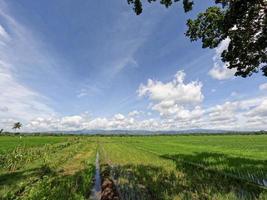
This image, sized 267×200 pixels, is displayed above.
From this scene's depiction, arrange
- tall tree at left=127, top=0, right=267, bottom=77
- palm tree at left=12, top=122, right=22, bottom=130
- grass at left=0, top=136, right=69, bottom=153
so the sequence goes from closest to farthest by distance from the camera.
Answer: tall tree at left=127, top=0, right=267, bottom=77 → grass at left=0, top=136, right=69, bottom=153 → palm tree at left=12, top=122, right=22, bottom=130

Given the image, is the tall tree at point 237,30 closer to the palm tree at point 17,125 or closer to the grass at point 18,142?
the grass at point 18,142

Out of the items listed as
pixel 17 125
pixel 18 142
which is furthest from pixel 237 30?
pixel 17 125

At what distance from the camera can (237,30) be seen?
17219 millimetres

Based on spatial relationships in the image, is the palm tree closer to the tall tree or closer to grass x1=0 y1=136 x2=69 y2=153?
grass x1=0 y1=136 x2=69 y2=153

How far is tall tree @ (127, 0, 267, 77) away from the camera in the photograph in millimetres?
15047

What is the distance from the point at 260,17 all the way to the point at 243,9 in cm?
192

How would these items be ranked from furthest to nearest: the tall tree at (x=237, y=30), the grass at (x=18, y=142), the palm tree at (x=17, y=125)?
the palm tree at (x=17, y=125) < the grass at (x=18, y=142) < the tall tree at (x=237, y=30)

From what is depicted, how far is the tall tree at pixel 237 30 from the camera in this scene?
15047 mm

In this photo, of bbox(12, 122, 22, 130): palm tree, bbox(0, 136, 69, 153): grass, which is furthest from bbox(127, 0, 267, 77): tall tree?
bbox(12, 122, 22, 130): palm tree

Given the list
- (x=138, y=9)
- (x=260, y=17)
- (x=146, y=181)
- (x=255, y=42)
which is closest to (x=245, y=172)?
(x=146, y=181)

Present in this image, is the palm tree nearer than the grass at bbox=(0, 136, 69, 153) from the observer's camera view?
No

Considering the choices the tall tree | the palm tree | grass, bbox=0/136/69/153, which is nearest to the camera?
the tall tree

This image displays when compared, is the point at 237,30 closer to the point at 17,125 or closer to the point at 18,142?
Answer: the point at 18,142

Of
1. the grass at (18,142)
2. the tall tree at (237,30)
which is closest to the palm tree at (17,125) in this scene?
the grass at (18,142)
